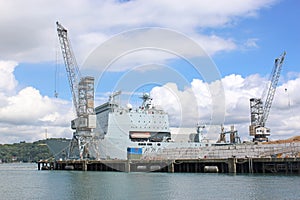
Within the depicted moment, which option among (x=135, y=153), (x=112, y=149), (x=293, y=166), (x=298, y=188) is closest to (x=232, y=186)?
(x=298, y=188)

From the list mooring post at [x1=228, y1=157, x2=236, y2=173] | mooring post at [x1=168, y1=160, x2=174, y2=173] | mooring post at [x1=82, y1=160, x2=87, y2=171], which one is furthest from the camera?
mooring post at [x1=82, y1=160, x2=87, y2=171]

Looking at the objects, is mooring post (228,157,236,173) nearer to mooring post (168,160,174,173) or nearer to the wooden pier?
the wooden pier

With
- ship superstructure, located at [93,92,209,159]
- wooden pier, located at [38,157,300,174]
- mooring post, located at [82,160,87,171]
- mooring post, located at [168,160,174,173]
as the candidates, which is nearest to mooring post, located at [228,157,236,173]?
wooden pier, located at [38,157,300,174]

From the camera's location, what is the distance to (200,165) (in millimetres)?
64750

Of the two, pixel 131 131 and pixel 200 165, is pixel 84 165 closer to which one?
pixel 131 131

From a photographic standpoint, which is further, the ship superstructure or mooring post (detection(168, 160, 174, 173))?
the ship superstructure

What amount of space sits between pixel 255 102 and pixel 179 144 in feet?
89.9

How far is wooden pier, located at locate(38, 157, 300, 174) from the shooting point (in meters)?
54.5

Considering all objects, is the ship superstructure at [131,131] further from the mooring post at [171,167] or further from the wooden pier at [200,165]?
the mooring post at [171,167]

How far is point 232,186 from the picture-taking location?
40969 millimetres

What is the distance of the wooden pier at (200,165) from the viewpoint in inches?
2147

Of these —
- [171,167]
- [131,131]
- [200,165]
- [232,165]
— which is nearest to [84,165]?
[131,131]

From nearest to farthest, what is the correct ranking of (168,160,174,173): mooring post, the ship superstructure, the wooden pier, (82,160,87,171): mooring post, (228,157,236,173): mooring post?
the wooden pier, (228,157,236,173): mooring post, (168,160,174,173): mooring post, (82,160,87,171): mooring post, the ship superstructure

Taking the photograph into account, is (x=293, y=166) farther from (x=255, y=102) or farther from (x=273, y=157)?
(x=255, y=102)
